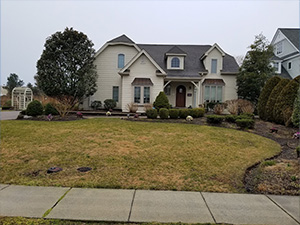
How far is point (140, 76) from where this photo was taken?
17.7 m

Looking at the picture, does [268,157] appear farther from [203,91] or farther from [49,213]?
[203,91]

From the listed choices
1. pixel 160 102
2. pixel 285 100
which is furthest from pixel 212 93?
pixel 285 100

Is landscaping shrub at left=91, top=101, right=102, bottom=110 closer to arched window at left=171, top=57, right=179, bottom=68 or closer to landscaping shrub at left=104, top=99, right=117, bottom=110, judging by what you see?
landscaping shrub at left=104, top=99, right=117, bottom=110

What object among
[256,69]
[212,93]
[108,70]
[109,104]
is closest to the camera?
[109,104]

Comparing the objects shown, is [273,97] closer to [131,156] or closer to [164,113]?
[164,113]

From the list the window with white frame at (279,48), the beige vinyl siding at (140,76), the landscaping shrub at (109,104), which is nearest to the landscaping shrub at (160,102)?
the beige vinyl siding at (140,76)

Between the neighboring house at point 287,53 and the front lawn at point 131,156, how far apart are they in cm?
2035

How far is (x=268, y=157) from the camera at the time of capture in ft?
22.8

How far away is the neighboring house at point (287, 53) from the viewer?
2416 cm

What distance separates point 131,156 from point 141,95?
11474mm

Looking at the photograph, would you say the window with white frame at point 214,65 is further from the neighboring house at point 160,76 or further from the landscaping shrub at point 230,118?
the landscaping shrub at point 230,118

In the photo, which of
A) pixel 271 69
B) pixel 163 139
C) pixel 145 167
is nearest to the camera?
pixel 145 167

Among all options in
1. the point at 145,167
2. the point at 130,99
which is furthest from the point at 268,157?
the point at 130,99

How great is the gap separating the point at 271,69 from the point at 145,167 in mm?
19870
